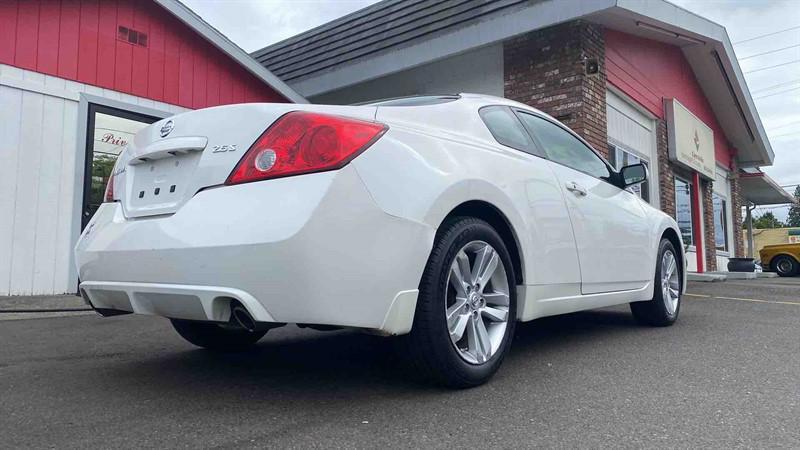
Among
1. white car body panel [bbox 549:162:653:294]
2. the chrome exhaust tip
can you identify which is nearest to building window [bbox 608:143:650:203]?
white car body panel [bbox 549:162:653:294]

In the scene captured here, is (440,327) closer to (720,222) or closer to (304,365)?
(304,365)

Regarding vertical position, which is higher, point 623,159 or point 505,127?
point 623,159

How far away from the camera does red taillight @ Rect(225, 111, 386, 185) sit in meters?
2.25

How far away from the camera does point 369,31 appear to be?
10.4 m

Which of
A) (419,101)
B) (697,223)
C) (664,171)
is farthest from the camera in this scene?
(697,223)

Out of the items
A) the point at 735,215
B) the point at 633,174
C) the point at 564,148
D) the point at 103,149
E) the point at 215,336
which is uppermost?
the point at 103,149

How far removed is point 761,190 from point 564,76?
1969cm

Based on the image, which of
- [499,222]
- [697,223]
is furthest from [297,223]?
[697,223]

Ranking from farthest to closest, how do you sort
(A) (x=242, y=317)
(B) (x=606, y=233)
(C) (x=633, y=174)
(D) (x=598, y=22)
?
1. (D) (x=598, y=22)
2. (C) (x=633, y=174)
3. (B) (x=606, y=233)
4. (A) (x=242, y=317)

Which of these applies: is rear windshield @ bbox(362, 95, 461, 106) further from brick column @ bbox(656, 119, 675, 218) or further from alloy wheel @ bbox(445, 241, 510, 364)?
brick column @ bbox(656, 119, 675, 218)

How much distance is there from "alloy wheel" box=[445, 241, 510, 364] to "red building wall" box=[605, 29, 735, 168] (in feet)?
→ 23.4

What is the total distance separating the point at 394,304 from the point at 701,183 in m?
13.5

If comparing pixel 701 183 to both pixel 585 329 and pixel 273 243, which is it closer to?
pixel 585 329

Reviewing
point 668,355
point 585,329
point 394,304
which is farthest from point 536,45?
point 394,304
